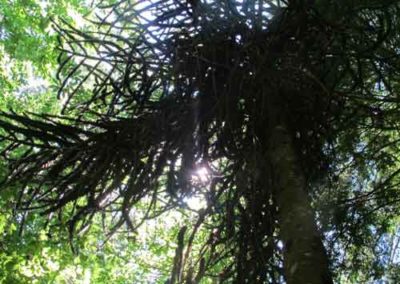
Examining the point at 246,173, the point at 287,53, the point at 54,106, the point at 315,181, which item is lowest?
the point at 246,173

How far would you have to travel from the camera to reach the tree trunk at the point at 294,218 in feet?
6.19

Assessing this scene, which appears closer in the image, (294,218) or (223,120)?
(294,218)

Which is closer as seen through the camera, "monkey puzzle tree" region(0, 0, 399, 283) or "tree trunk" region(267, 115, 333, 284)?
"tree trunk" region(267, 115, 333, 284)

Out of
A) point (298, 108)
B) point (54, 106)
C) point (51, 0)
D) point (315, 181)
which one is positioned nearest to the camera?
point (298, 108)

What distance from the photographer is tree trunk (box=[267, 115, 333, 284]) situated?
6.19ft

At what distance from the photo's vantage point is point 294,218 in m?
2.10

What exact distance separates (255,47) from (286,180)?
0.61 meters

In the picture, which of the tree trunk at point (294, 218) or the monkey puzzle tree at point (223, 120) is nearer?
the tree trunk at point (294, 218)

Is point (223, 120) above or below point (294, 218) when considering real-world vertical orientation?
above

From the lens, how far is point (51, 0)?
6.38 meters

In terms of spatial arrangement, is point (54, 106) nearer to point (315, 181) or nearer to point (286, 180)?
point (315, 181)

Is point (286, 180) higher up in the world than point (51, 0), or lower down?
lower down

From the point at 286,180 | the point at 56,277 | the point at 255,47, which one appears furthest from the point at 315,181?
the point at 56,277

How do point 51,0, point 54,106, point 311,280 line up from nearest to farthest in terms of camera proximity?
1. point 311,280
2. point 51,0
3. point 54,106
